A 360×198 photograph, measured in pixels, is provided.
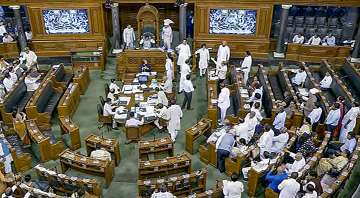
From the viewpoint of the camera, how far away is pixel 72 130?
12.5 m

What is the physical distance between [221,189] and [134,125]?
3709 millimetres

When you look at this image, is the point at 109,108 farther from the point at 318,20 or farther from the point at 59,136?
the point at 318,20

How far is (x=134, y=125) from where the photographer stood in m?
12.8

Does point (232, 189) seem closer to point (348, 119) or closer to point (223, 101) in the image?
point (223, 101)

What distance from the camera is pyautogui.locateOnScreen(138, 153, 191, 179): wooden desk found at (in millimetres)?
11048

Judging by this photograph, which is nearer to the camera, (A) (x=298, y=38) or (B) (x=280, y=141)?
(B) (x=280, y=141)

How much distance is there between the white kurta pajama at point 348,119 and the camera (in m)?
12.1

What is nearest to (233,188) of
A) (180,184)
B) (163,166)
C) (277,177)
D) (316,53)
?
(277,177)

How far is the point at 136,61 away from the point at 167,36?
1.84 metres

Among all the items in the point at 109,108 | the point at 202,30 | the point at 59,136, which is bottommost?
the point at 59,136

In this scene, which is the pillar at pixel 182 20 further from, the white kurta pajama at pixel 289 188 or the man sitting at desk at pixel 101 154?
the white kurta pajama at pixel 289 188

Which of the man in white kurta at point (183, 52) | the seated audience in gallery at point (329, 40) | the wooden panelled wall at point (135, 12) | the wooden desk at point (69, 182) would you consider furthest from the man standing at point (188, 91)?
the seated audience in gallery at point (329, 40)

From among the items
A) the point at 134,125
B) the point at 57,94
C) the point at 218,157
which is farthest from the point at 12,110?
the point at 218,157

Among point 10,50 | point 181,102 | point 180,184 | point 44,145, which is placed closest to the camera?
point 180,184
